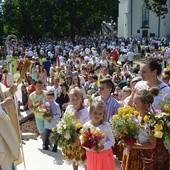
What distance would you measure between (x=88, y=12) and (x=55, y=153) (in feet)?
147

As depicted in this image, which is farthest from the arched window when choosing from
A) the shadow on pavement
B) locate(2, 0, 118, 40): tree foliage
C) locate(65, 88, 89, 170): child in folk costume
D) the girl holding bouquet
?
the girl holding bouquet

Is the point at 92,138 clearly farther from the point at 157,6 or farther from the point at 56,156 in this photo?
the point at 157,6

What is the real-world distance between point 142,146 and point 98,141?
66cm

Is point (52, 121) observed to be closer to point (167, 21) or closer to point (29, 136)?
point (29, 136)

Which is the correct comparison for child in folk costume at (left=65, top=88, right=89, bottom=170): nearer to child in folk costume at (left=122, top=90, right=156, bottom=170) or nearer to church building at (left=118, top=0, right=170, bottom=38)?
child in folk costume at (left=122, top=90, right=156, bottom=170)

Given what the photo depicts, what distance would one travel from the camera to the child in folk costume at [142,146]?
201 inches

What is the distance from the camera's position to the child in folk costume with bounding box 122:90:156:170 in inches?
201

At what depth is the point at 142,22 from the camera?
228 ft

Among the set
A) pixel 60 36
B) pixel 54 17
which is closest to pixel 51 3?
pixel 54 17

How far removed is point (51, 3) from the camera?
5156cm

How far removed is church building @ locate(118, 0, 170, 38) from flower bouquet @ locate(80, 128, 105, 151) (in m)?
64.0

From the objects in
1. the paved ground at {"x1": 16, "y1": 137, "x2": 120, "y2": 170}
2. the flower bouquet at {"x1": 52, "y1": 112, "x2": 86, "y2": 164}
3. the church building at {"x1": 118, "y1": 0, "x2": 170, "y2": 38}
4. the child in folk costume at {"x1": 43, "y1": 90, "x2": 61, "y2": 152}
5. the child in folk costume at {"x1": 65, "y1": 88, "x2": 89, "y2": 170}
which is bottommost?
the paved ground at {"x1": 16, "y1": 137, "x2": 120, "y2": 170}

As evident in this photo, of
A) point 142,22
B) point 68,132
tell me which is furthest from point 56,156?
point 142,22

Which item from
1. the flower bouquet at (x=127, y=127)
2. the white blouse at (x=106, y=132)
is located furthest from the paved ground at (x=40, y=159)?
the flower bouquet at (x=127, y=127)
